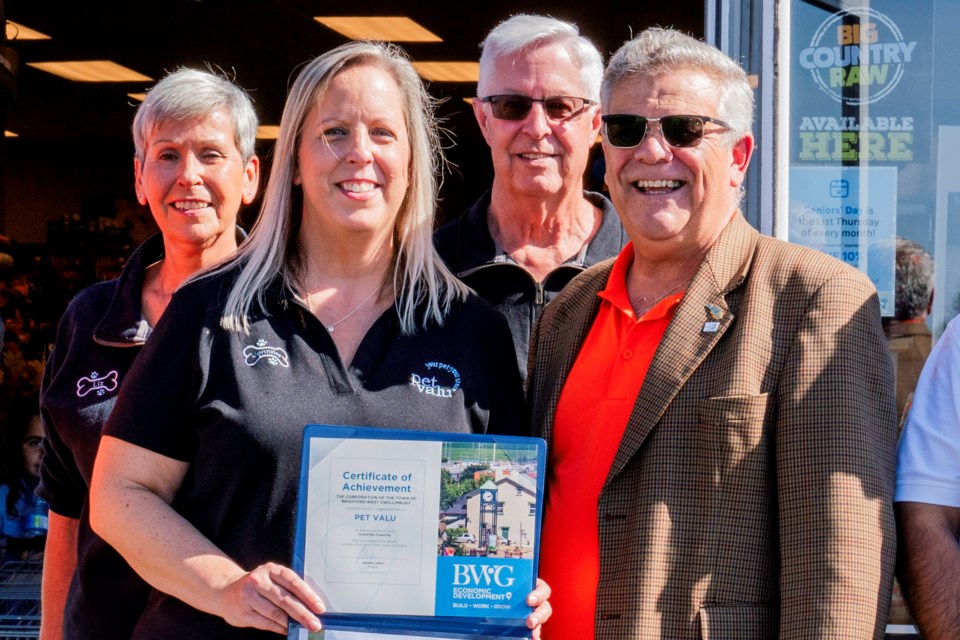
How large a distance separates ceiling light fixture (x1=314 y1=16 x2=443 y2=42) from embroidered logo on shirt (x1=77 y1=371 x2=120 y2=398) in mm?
6089

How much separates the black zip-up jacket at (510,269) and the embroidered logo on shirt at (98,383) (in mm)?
940

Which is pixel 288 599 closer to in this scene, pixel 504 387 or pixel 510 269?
pixel 504 387

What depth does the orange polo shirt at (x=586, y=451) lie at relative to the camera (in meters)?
2.27

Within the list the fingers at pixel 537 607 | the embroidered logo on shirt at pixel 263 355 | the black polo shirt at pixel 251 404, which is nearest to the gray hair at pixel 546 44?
the black polo shirt at pixel 251 404

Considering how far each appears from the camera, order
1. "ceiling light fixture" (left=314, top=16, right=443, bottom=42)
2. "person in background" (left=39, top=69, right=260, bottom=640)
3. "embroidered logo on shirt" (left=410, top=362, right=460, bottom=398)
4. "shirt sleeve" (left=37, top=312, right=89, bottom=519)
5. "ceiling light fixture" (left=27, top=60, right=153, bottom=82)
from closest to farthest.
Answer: "embroidered logo on shirt" (left=410, top=362, right=460, bottom=398)
"person in background" (left=39, top=69, right=260, bottom=640)
"shirt sleeve" (left=37, top=312, right=89, bottom=519)
"ceiling light fixture" (left=314, top=16, right=443, bottom=42)
"ceiling light fixture" (left=27, top=60, right=153, bottom=82)

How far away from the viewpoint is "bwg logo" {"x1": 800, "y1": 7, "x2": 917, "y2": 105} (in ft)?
12.1

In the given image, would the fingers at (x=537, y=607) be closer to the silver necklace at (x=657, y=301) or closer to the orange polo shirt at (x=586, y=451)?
the orange polo shirt at (x=586, y=451)

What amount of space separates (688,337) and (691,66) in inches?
22.6

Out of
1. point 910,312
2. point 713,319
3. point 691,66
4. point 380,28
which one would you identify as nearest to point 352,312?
point 713,319

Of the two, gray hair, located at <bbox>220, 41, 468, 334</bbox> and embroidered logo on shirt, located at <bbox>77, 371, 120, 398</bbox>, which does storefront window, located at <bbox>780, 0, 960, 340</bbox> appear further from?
embroidered logo on shirt, located at <bbox>77, 371, 120, 398</bbox>

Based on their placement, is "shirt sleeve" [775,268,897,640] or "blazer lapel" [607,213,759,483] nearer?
"shirt sleeve" [775,268,897,640]

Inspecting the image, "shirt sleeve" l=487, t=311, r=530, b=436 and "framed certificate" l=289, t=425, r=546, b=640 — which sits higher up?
"shirt sleeve" l=487, t=311, r=530, b=436

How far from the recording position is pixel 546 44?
308 centimetres

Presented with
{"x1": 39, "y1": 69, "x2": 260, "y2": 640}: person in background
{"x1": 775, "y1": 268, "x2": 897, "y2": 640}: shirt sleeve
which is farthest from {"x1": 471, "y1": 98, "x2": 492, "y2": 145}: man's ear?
{"x1": 775, "y1": 268, "x2": 897, "y2": 640}: shirt sleeve
